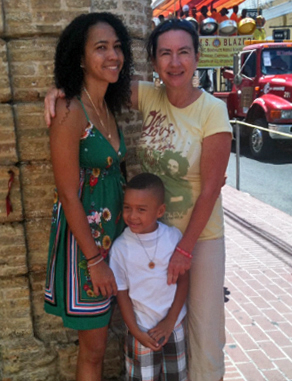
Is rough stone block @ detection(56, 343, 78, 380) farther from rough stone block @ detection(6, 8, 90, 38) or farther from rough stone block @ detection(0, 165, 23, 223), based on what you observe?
rough stone block @ detection(6, 8, 90, 38)

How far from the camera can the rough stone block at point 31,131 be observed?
2.63 metres

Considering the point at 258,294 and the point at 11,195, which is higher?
the point at 11,195

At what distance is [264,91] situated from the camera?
1048cm

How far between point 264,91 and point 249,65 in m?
0.97

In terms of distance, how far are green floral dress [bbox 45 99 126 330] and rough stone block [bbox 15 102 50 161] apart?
1.84 ft

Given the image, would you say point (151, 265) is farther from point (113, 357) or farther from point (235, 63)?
point (235, 63)

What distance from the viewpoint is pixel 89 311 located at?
2.19 meters

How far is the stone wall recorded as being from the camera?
2.57 m

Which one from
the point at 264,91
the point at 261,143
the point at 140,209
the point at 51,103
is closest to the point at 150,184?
the point at 140,209

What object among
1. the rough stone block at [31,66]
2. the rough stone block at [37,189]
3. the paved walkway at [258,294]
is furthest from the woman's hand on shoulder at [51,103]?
the paved walkway at [258,294]

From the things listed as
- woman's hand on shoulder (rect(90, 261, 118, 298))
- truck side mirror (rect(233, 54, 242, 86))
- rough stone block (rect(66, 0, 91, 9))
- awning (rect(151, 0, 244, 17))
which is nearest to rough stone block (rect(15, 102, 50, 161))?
rough stone block (rect(66, 0, 91, 9))

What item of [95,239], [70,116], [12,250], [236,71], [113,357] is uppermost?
[236,71]

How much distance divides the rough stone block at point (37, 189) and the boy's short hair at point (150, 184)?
74 cm

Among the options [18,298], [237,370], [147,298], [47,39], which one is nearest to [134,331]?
[147,298]
